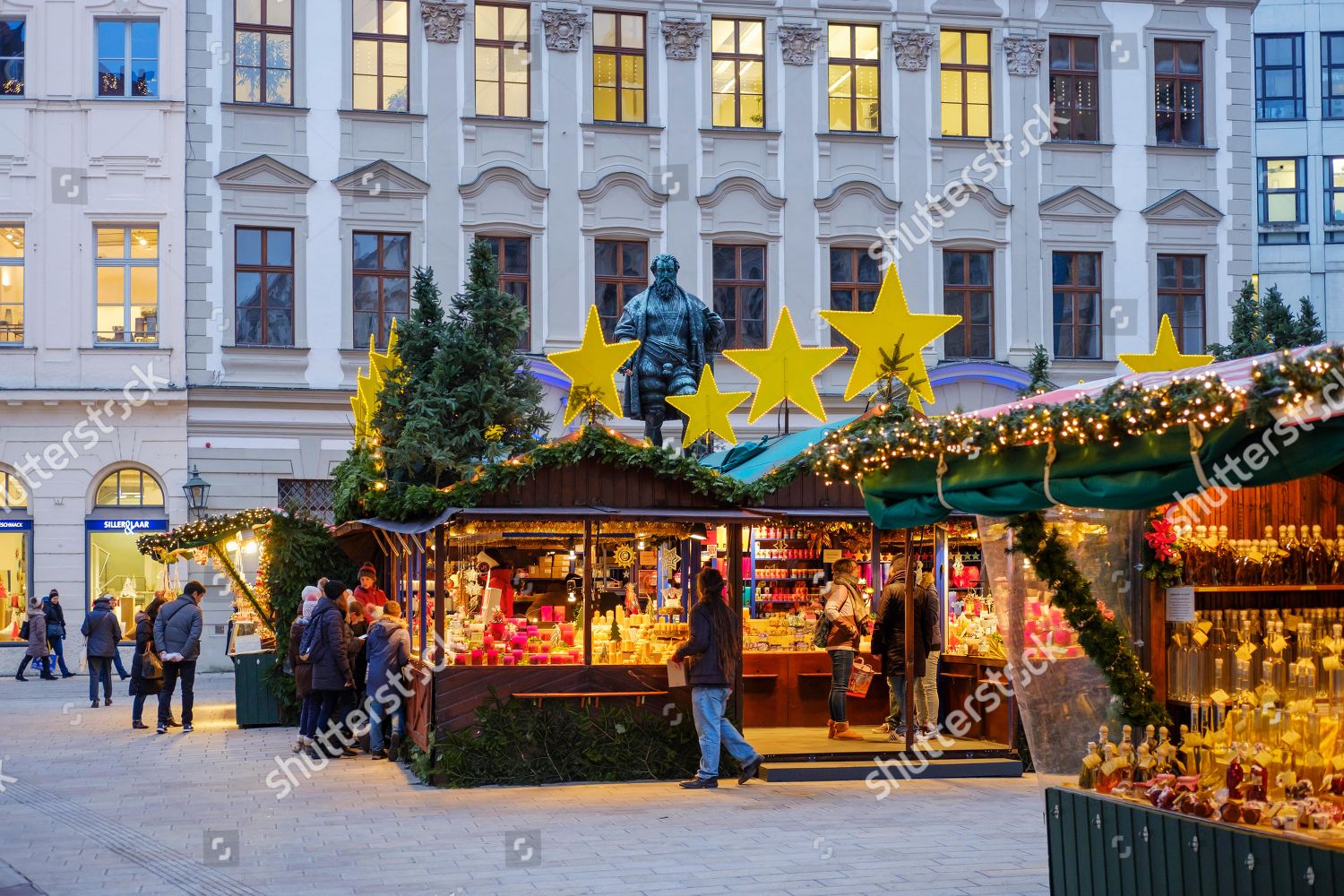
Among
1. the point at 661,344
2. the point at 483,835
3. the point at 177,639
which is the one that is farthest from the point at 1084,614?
the point at 177,639

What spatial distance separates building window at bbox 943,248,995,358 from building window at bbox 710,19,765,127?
4.31 m

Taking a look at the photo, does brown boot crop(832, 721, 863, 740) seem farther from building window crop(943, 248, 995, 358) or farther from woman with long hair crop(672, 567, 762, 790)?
building window crop(943, 248, 995, 358)

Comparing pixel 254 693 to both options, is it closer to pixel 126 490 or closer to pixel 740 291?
pixel 126 490

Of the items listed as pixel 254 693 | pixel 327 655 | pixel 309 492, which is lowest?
pixel 254 693

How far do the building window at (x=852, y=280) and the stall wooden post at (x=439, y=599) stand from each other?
16.2 meters

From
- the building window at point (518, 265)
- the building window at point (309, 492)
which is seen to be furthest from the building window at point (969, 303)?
the building window at point (309, 492)

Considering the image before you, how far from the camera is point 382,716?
16.0 metres

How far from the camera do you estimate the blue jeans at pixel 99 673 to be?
22047 millimetres

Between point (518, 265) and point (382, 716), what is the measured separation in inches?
524

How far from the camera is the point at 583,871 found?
9633 millimetres

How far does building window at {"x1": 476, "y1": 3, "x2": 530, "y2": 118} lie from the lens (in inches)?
1112

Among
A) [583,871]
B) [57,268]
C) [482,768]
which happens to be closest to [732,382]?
[57,268]

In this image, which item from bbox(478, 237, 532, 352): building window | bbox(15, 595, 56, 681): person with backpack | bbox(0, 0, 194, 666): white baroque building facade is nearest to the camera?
bbox(15, 595, 56, 681): person with backpack

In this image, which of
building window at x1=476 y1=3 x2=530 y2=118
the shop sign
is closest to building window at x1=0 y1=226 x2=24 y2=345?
the shop sign
